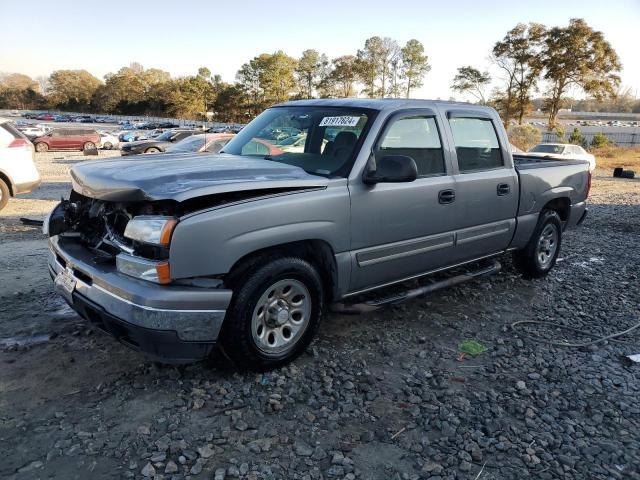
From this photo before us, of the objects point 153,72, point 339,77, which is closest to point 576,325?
point 339,77

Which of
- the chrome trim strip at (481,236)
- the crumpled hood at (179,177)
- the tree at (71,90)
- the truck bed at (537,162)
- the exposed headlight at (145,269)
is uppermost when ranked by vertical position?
the tree at (71,90)

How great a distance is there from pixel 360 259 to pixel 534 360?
1566mm

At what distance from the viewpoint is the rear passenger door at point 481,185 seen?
14.1 feet

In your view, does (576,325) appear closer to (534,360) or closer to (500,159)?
(534,360)

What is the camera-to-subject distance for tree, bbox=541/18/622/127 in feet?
145

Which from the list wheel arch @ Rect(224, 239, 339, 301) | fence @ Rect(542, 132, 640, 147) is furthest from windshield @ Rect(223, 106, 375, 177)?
fence @ Rect(542, 132, 640, 147)

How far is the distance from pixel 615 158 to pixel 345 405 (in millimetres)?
37654

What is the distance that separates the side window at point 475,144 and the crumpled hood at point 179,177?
1.63m

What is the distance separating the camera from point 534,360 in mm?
3707

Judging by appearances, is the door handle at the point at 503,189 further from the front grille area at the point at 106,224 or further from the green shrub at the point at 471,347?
the front grille area at the point at 106,224

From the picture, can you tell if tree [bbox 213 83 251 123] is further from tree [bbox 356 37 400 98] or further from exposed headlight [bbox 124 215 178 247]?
exposed headlight [bbox 124 215 178 247]

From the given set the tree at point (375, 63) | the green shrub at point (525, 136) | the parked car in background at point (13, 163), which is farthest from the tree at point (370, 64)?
the parked car in background at point (13, 163)

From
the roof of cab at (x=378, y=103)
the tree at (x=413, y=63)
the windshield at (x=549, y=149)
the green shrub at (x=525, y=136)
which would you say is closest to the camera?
the roof of cab at (x=378, y=103)

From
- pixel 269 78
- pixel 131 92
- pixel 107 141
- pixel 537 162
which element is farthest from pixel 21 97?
pixel 537 162
